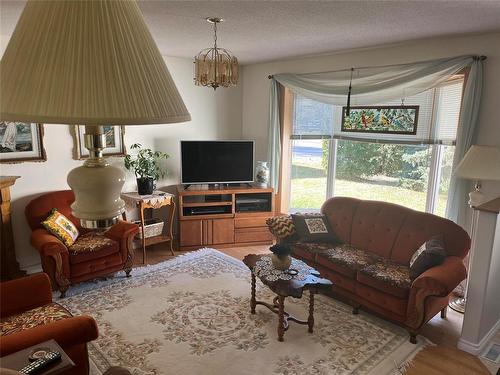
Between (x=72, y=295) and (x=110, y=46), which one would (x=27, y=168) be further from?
(x=110, y=46)

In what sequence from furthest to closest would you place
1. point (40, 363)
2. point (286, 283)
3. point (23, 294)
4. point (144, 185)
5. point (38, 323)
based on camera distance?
point (144, 185) → point (286, 283) → point (23, 294) → point (38, 323) → point (40, 363)

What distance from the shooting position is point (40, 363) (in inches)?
68.2

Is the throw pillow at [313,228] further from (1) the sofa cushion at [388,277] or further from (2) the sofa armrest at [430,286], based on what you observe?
(2) the sofa armrest at [430,286]

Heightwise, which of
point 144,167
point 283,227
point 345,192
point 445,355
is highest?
point 144,167

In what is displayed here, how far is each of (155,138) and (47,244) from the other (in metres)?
2.08

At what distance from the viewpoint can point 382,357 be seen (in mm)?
2773

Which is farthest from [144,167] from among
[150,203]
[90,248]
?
[90,248]

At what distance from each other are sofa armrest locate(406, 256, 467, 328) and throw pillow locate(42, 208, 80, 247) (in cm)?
323

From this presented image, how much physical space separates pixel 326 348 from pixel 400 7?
2.59 metres

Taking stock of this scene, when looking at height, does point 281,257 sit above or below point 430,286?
above

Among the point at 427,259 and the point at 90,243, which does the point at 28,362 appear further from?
the point at 427,259

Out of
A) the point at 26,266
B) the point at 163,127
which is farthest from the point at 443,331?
the point at 26,266

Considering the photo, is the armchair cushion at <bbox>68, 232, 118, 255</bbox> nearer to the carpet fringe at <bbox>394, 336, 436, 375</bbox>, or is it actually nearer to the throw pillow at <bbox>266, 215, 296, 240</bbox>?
the throw pillow at <bbox>266, 215, 296, 240</bbox>

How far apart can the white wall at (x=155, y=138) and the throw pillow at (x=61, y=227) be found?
47 centimetres
